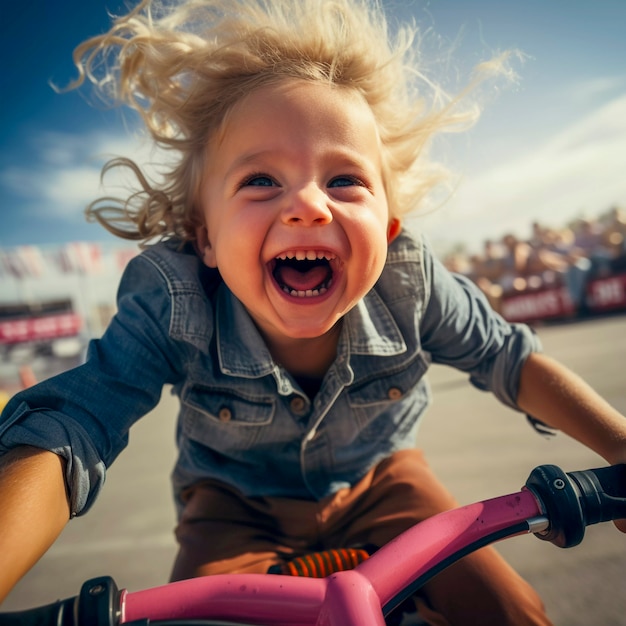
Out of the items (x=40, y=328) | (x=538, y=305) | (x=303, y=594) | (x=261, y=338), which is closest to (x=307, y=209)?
(x=261, y=338)

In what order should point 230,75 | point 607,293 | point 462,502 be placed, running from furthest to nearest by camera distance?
point 607,293 < point 462,502 < point 230,75

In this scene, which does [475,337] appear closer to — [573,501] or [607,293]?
[573,501]

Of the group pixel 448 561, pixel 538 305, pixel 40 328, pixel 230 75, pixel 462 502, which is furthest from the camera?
pixel 40 328

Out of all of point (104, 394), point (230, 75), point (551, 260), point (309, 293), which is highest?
point (230, 75)

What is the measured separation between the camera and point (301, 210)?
898mm

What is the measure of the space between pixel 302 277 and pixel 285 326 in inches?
4.6

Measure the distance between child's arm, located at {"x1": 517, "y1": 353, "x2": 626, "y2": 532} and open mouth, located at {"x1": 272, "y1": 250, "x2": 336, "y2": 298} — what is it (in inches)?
19.4

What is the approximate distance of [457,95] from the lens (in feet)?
4.83

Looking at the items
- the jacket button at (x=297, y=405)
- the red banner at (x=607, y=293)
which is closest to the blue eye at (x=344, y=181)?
the jacket button at (x=297, y=405)

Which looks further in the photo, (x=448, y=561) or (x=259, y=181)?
(x=259, y=181)

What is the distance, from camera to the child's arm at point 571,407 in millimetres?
897

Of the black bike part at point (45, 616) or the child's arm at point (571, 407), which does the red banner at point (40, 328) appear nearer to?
the child's arm at point (571, 407)

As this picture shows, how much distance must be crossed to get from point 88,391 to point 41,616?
1.40ft

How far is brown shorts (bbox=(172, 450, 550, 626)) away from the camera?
976 mm
